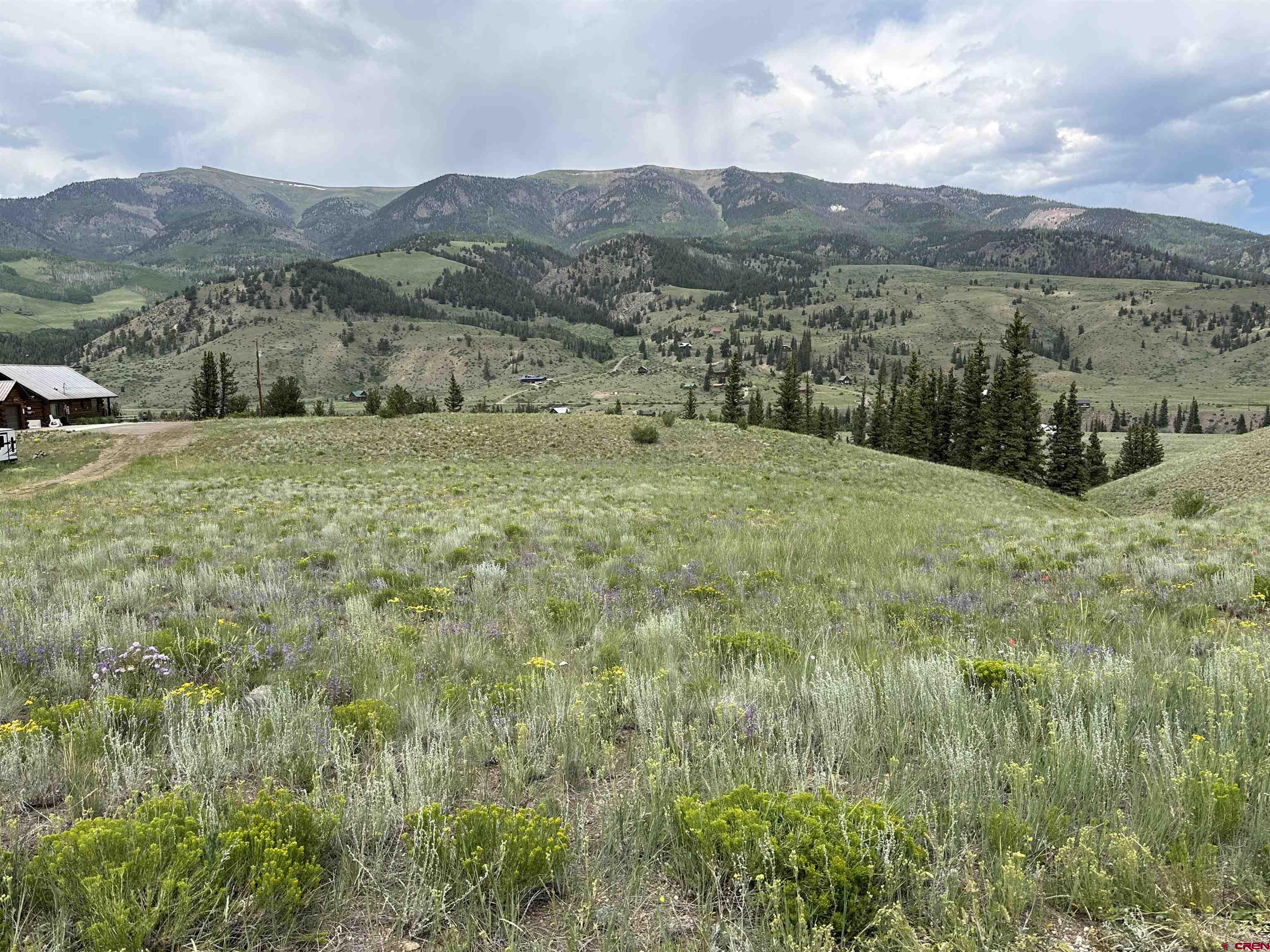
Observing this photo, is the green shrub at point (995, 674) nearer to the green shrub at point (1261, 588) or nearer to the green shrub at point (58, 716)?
the green shrub at point (1261, 588)

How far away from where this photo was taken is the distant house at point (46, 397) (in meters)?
58.0

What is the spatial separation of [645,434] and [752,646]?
121 ft

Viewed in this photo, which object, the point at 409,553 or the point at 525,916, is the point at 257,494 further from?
the point at 525,916

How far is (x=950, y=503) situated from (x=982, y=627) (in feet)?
68.3

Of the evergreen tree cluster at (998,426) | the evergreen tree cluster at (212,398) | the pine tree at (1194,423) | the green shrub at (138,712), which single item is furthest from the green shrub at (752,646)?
the pine tree at (1194,423)

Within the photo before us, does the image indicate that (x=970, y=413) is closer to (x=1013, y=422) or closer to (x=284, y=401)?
(x=1013, y=422)

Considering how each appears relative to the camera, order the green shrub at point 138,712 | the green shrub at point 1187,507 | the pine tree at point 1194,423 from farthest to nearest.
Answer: the pine tree at point 1194,423 < the green shrub at point 1187,507 < the green shrub at point 138,712

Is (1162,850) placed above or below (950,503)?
above

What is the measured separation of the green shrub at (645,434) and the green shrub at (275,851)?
130 feet

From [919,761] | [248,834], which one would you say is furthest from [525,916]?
[919,761]

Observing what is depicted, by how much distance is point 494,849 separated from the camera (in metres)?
2.72

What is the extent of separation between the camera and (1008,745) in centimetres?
352

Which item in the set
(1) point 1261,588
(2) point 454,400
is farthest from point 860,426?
(1) point 1261,588

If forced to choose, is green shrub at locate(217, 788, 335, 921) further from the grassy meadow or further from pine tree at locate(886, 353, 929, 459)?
pine tree at locate(886, 353, 929, 459)
